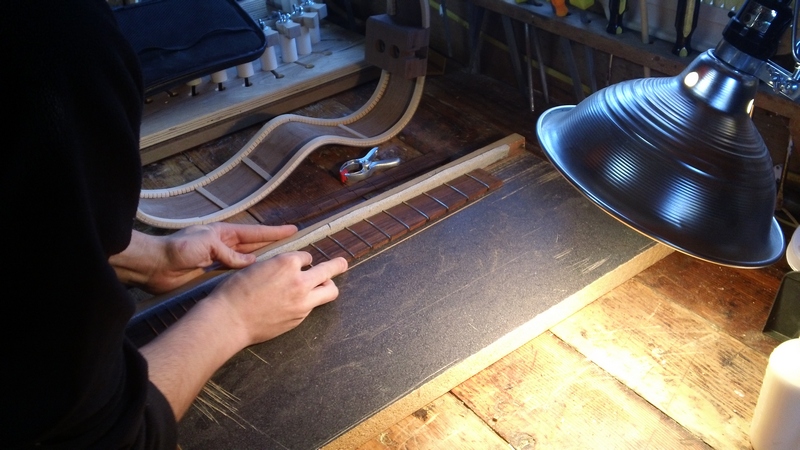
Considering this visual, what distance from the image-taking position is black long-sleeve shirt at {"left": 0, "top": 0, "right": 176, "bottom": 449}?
66 cm

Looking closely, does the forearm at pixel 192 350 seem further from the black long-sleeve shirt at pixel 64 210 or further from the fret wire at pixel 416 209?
the fret wire at pixel 416 209

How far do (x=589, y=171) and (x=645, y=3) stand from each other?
3.58 feet

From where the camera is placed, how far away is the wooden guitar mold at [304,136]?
1.68m

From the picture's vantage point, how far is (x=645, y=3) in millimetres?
1571

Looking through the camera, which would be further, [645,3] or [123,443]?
[645,3]

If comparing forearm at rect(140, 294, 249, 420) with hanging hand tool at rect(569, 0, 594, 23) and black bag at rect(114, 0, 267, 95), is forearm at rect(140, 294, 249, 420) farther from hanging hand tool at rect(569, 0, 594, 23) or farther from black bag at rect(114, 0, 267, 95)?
hanging hand tool at rect(569, 0, 594, 23)

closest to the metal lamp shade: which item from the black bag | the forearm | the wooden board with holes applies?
the forearm

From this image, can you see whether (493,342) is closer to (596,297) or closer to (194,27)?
(596,297)

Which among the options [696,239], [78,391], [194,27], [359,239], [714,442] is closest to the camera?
[696,239]

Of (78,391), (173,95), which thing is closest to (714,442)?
(78,391)

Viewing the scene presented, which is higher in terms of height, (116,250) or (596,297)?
(116,250)

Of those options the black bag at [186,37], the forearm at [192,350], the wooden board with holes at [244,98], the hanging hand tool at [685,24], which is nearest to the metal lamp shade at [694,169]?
the forearm at [192,350]

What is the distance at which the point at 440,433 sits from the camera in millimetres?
1127

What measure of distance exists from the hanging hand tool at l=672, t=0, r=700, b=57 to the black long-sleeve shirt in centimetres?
118
